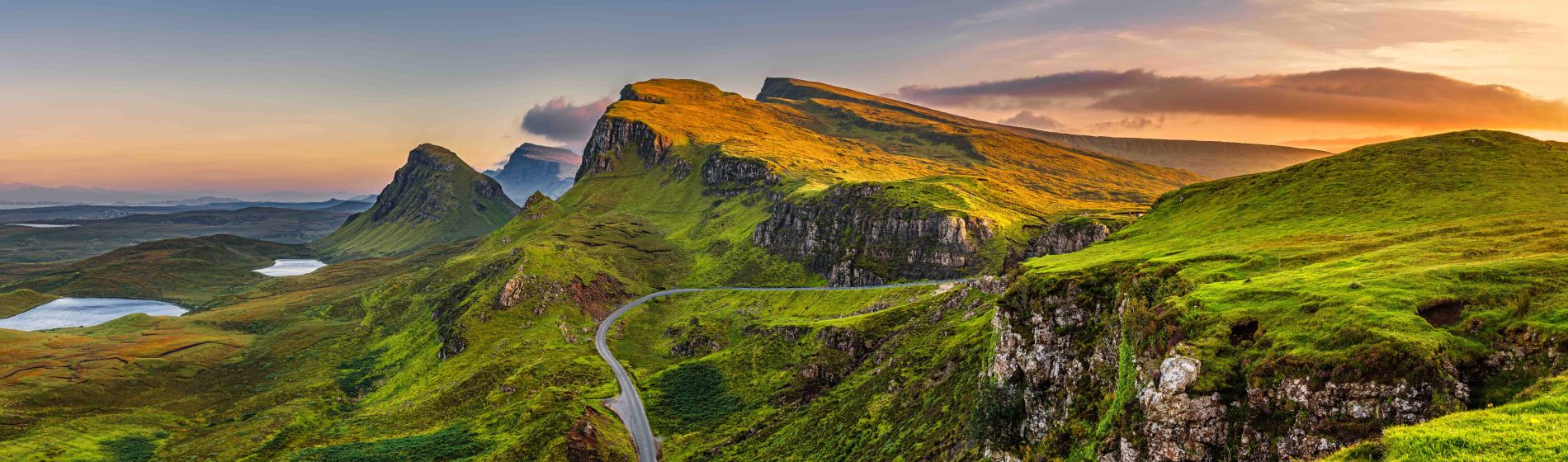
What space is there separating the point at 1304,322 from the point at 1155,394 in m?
11.2

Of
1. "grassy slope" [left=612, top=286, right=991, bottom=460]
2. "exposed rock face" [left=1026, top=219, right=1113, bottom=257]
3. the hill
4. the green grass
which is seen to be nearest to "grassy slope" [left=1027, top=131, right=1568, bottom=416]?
the hill

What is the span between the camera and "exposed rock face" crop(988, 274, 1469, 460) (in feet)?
112

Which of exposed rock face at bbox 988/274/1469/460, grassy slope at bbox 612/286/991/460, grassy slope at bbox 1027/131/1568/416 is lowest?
grassy slope at bbox 612/286/991/460

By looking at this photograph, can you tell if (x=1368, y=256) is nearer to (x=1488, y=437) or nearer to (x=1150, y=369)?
(x=1150, y=369)

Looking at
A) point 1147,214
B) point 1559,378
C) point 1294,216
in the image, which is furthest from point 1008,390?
point 1147,214

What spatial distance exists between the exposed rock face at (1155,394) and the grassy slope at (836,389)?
16.1 metres

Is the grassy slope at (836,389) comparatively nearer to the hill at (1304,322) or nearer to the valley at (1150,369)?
the valley at (1150,369)

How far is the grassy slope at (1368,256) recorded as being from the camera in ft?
120

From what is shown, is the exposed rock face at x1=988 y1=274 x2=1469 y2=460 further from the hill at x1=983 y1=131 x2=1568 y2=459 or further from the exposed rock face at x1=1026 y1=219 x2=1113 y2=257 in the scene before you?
the exposed rock face at x1=1026 y1=219 x2=1113 y2=257

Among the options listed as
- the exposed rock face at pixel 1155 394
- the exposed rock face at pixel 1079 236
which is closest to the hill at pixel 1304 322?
the exposed rock face at pixel 1155 394

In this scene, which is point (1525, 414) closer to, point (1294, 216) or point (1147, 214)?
point (1294, 216)

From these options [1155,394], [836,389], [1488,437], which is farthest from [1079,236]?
[1488,437]

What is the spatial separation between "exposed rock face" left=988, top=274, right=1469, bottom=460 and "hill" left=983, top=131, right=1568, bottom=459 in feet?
0.38

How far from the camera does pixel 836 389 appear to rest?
460 feet
